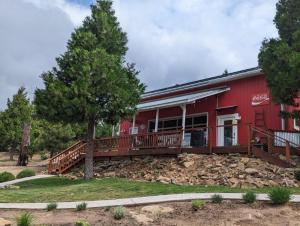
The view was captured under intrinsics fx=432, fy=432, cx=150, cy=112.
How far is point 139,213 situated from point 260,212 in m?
3.17

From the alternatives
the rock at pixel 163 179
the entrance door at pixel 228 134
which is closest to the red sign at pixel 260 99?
the entrance door at pixel 228 134

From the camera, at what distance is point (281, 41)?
16.7 metres

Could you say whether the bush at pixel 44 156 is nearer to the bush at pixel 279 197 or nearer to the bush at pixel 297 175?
the bush at pixel 297 175

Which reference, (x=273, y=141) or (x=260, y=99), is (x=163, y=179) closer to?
(x=273, y=141)

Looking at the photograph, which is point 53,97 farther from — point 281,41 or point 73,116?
point 281,41

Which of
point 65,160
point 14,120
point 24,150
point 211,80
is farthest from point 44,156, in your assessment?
point 211,80

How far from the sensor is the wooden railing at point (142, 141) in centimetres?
2181

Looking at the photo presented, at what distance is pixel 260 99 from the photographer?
22.9m

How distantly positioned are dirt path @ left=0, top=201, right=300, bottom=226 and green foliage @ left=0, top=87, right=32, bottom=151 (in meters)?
29.7

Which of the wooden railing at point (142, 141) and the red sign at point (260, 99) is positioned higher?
the red sign at point (260, 99)

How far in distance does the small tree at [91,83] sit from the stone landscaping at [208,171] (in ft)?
8.34

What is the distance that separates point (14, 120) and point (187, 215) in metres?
33.2

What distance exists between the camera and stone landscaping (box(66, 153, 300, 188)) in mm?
15836

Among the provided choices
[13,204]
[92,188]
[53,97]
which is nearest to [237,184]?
[92,188]
